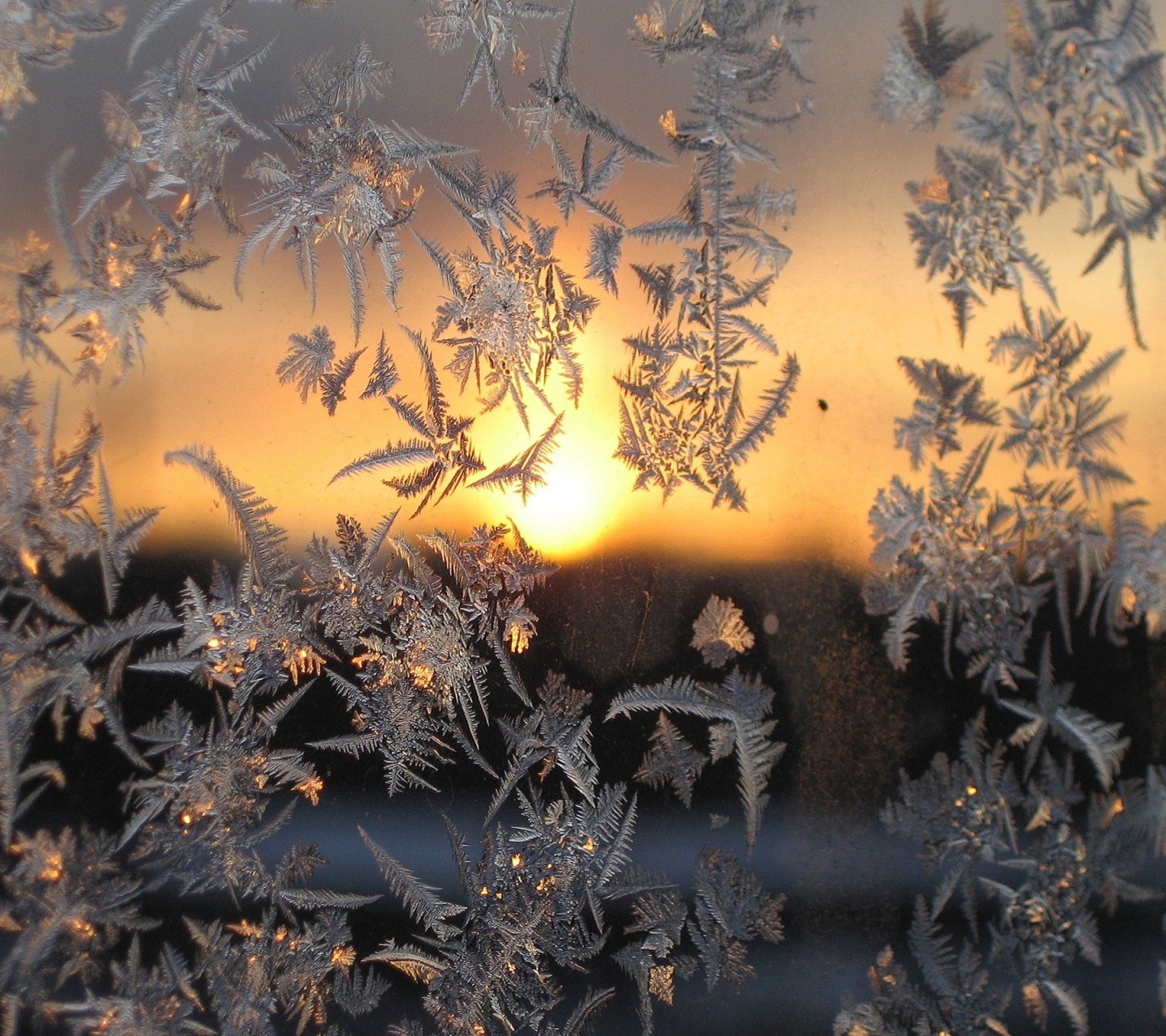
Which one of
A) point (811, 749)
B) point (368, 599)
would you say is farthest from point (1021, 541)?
point (368, 599)

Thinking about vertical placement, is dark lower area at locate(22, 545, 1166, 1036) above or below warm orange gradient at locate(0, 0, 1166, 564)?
below

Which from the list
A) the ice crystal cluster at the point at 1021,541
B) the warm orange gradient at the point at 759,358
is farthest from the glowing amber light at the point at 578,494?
the ice crystal cluster at the point at 1021,541

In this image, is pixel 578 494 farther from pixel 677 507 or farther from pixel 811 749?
pixel 811 749

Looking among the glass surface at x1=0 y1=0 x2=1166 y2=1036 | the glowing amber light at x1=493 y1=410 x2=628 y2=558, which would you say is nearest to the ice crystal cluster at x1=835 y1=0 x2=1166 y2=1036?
the glass surface at x1=0 y1=0 x2=1166 y2=1036

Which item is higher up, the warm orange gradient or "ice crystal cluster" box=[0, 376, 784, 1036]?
the warm orange gradient

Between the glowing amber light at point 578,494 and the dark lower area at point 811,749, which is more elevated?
the glowing amber light at point 578,494

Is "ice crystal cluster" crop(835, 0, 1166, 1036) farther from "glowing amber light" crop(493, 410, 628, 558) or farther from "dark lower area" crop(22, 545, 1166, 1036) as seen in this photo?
"glowing amber light" crop(493, 410, 628, 558)

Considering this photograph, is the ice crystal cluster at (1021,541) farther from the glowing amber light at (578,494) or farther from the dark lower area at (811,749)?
the glowing amber light at (578,494)

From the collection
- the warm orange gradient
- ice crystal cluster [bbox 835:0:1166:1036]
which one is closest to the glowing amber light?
the warm orange gradient

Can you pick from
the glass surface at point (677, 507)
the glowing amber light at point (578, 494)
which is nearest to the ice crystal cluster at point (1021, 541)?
the glass surface at point (677, 507)
